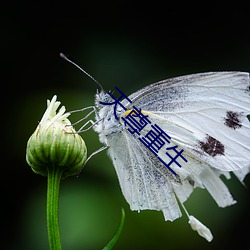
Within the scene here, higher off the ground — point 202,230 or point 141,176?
point 141,176

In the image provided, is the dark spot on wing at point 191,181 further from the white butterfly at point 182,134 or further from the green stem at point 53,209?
the green stem at point 53,209

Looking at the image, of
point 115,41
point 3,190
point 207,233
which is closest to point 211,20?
point 115,41

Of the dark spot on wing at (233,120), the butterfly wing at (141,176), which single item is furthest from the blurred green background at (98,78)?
the dark spot on wing at (233,120)

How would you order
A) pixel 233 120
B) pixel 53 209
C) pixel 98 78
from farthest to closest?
1. pixel 98 78
2. pixel 233 120
3. pixel 53 209

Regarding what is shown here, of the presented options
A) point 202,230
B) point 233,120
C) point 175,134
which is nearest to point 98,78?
point 175,134

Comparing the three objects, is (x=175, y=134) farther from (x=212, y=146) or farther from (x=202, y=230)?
(x=202, y=230)

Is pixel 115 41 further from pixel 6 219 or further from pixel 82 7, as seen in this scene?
pixel 6 219

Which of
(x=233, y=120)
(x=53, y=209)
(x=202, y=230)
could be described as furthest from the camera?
(x=233, y=120)
